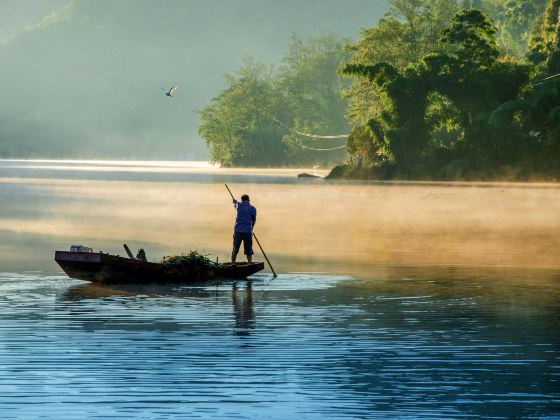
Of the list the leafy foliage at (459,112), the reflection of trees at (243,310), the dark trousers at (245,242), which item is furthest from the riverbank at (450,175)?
the reflection of trees at (243,310)

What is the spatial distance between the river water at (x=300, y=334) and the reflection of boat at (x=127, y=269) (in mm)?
294

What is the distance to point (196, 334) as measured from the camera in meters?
19.9

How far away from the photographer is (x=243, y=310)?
2344cm

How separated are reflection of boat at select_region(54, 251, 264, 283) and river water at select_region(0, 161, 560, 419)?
0.29m

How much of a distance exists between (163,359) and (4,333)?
375 cm

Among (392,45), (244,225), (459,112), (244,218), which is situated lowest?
(244,225)

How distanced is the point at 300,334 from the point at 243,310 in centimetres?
361

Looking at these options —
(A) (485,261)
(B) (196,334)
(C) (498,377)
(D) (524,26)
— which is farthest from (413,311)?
(D) (524,26)

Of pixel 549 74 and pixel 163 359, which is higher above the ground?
pixel 549 74

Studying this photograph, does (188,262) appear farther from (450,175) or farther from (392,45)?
(392,45)

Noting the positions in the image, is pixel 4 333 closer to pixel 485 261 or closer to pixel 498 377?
pixel 498 377

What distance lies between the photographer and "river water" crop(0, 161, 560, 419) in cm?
1462

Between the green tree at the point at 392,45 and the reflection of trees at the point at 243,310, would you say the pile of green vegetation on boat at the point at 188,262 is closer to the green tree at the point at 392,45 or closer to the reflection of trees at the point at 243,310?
the reflection of trees at the point at 243,310

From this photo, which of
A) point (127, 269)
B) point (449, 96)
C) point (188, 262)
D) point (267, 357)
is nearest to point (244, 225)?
point (188, 262)
